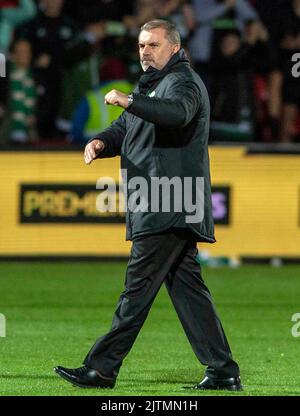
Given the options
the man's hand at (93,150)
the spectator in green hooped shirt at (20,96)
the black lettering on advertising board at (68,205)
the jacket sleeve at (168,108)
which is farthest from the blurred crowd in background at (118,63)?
the jacket sleeve at (168,108)

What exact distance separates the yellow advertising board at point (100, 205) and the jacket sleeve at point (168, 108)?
863 centimetres

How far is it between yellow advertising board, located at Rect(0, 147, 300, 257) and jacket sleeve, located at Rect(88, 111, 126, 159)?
8.02 metres

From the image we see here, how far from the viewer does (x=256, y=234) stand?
16.9m

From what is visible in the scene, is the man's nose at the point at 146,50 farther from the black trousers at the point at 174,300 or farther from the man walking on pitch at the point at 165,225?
the black trousers at the point at 174,300

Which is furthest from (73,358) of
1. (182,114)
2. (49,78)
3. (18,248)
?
(49,78)

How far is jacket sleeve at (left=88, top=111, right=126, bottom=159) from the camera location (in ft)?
27.3

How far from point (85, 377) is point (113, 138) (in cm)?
150

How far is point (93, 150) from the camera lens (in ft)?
27.0

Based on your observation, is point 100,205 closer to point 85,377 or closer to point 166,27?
point 85,377

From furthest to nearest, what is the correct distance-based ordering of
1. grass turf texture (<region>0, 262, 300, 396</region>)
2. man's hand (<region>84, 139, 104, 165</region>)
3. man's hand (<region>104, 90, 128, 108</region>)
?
grass turf texture (<region>0, 262, 300, 396</region>) → man's hand (<region>84, 139, 104, 165</region>) → man's hand (<region>104, 90, 128, 108</region>)

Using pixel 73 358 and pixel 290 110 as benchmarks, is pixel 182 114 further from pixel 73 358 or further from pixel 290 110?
pixel 290 110

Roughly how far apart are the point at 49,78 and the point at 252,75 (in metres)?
2.74

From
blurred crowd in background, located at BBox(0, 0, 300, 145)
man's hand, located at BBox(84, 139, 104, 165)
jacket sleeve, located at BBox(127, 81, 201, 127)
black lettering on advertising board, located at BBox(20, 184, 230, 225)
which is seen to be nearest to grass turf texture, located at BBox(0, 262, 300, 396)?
black lettering on advertising board, located at BBox(20, 184, 230, 225)

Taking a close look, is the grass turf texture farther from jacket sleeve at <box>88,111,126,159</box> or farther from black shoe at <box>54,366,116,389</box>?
jacket sleeve at <box>88,111,126,159</box>
